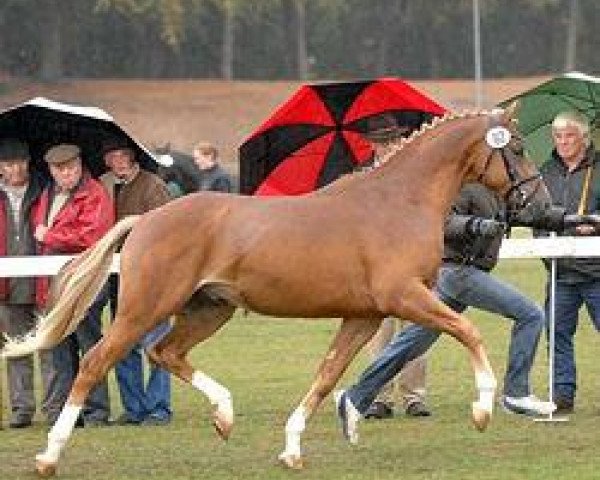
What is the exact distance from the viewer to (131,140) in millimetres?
13141

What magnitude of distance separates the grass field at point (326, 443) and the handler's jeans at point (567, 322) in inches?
9.8

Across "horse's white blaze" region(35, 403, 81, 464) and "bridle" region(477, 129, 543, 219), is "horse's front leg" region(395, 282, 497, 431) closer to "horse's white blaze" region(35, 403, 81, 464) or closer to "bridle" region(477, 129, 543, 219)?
"bridle" region(477, 129, 543, 219)

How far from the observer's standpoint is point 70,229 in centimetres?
1300

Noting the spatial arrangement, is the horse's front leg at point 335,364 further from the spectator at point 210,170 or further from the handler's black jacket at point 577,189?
the spectator at point 210,170

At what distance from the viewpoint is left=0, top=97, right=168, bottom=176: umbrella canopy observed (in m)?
13.0

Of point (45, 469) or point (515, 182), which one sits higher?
A: point (515, 182)

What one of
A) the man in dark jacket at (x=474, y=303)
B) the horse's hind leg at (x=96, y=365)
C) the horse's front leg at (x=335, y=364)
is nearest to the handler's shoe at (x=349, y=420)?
the man in dark jacket at (x=474, y=303)

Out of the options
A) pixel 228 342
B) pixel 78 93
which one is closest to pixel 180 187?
pixel 228 342

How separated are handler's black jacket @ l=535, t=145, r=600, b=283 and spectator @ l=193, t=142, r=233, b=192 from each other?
417 inches

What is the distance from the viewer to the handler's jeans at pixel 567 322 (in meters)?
13.4

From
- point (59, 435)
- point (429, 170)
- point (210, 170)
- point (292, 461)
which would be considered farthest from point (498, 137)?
point (210, 170)

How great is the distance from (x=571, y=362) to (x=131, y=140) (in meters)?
3.57

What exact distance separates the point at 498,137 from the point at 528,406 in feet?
7.79

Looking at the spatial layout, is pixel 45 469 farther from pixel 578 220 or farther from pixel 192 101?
pixel 192 101
